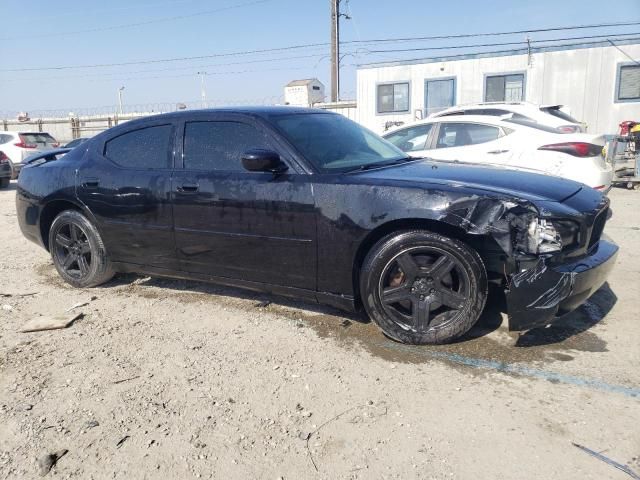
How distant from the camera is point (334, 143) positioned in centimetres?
401

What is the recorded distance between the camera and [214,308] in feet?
14.1

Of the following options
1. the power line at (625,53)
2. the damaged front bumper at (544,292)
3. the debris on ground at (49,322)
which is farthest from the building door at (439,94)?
the debris on ground at (49,322)

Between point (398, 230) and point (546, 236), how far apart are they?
88 cm

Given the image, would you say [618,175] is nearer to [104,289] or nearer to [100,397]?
[104,289]

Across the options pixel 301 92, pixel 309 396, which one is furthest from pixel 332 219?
pixel 301 92

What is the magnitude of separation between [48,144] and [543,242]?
Answer: 17.3 metres

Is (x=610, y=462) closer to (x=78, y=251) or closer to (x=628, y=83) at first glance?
(x=78, y=251)

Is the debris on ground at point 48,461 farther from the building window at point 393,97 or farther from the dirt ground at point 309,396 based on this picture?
the building window at point 393,97

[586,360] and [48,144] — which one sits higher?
[48,144]

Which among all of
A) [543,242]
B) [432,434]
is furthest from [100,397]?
[543,242]

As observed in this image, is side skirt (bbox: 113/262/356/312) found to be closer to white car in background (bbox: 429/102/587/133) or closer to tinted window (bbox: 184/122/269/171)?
tinted window (bbox: 184/122/269/171)

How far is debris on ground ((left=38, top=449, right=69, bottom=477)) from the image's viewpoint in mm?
2334

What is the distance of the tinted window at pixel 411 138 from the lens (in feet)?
24.8

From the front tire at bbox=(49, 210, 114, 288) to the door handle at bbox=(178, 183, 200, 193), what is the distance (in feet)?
3.82
